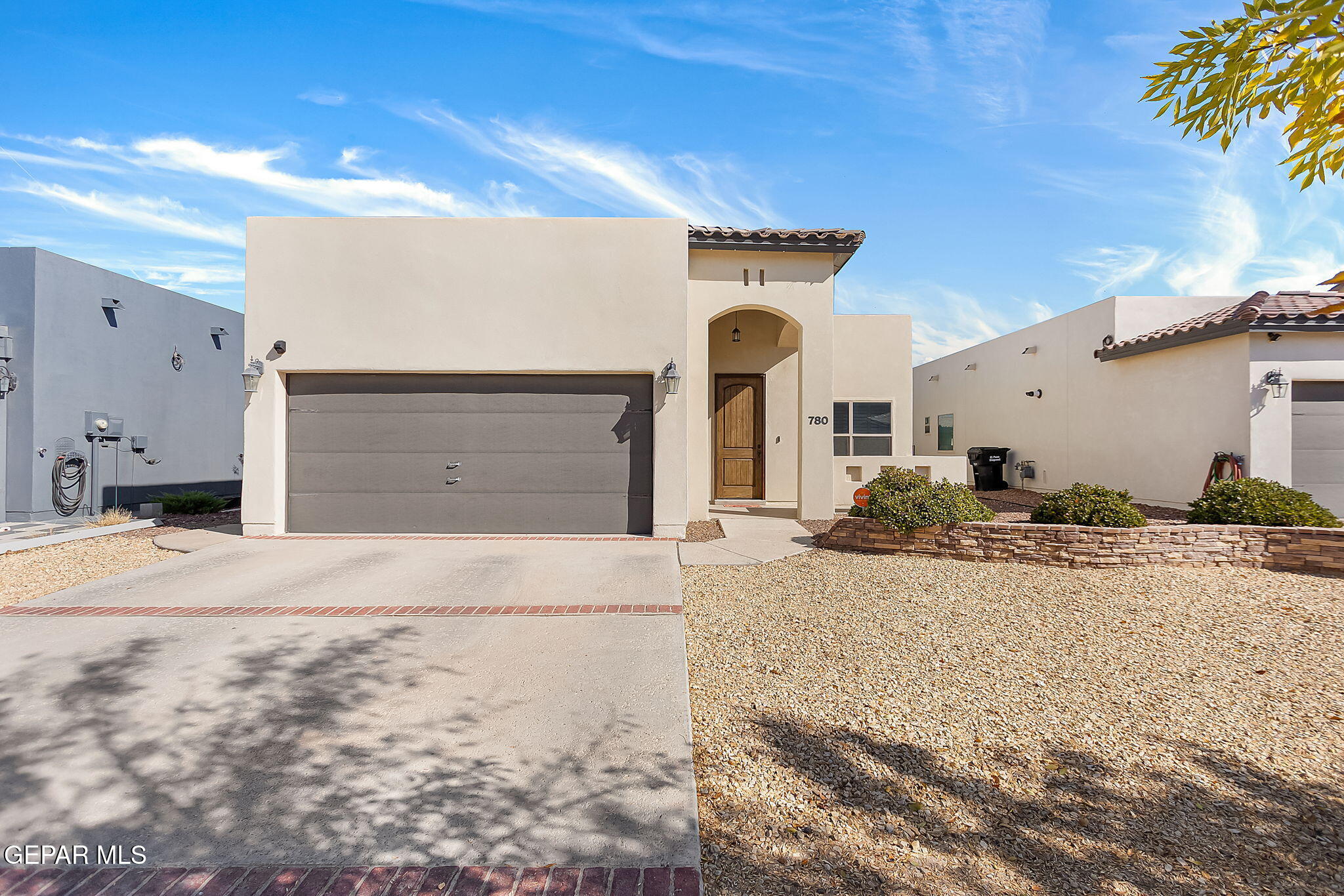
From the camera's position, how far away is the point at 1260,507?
6938mm

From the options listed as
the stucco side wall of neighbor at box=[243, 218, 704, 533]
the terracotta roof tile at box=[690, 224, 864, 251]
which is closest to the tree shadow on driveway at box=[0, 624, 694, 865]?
the stucco side wall of neighbor at box=[243, 218, 704, 533]

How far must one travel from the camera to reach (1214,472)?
9953mm

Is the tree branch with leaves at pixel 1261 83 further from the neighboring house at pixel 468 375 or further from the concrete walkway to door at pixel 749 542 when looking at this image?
the neighboring house at pixel 468 375

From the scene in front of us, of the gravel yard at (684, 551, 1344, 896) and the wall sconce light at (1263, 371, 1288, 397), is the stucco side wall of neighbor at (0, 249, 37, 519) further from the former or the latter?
the wall sconce light at (1263, 371, 1288, 397)

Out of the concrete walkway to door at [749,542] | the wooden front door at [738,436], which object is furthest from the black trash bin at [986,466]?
the concrete walkway to door at [749,542]

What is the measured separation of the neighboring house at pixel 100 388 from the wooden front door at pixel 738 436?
35.2 ft

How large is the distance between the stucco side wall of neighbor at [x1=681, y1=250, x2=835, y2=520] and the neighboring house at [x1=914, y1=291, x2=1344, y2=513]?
659 cm

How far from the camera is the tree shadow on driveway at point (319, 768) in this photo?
7.47ft

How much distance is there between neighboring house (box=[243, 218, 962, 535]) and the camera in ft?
27.9

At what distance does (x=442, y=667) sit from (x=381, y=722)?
2.40 feet

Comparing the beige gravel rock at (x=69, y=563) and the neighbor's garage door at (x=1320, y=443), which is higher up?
the neighbor's garage door at (x=1320, y=443)

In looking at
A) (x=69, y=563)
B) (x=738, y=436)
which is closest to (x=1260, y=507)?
(x=738, y=436)

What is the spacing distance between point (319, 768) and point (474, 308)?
6.88 meters

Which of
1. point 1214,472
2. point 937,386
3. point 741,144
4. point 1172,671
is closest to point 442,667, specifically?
point 1172,671
